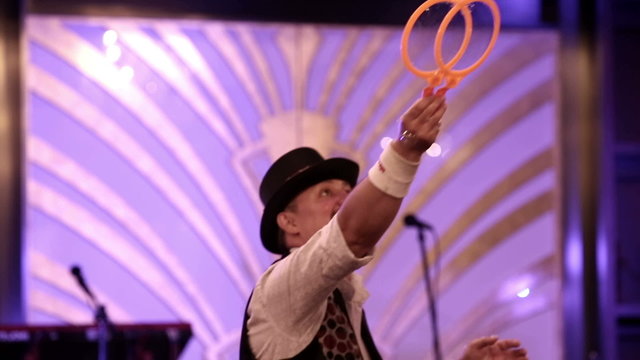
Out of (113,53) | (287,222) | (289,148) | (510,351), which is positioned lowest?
(510,351)

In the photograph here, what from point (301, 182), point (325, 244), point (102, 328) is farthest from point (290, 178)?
point (102, 328)

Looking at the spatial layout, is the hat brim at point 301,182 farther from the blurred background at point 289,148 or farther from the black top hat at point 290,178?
the blurred background at point 289,148

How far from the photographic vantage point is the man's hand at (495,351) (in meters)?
2.08

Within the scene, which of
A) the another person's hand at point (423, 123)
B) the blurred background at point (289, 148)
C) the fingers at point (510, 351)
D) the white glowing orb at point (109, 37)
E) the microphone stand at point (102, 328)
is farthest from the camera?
the white glowing orb at point (109, 37)

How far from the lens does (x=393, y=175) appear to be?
4.96ft

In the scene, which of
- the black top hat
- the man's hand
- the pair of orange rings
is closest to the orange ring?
the pair of orange rings

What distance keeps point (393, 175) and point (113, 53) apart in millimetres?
3133

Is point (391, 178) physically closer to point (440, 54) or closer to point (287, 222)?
point (440, 54)

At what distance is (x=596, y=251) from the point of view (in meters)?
4.46

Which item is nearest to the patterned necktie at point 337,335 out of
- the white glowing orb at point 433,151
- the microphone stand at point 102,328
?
the white glowing orb at point 433,151

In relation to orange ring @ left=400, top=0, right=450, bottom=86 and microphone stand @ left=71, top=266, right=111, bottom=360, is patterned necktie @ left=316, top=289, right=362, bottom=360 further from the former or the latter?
microphone stand @ left=71, top=266, right=111, bottom=360

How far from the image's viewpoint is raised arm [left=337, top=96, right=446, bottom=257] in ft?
4.88

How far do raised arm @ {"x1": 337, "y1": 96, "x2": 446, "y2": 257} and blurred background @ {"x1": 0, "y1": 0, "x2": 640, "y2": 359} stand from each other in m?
2.93

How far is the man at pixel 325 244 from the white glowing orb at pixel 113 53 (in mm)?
2337
